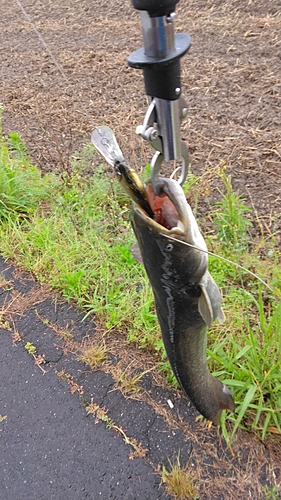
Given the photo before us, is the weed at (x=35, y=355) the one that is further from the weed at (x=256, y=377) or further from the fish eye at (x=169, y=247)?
the fish eye at (x=169, y=247)

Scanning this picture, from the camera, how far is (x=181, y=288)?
122cm

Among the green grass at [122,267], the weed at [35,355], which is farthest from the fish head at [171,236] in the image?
the weed at [35,355]

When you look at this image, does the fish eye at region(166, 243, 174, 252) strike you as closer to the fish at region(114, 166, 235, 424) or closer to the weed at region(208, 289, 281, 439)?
the fish at region(114, 166, 235, 424)

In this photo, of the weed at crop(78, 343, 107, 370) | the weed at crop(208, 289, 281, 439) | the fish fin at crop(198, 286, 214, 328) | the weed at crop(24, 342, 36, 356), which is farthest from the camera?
the weed at crop(24, 342, 36, 356)

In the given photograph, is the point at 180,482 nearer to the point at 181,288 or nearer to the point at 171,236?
the point at 181,288

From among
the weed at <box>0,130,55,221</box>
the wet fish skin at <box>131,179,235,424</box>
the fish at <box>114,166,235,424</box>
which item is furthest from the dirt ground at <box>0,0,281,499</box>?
the fish at <box>114,166,235,424</box>

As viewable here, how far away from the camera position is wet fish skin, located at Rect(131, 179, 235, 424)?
1.09m

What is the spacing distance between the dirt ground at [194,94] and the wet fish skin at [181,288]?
0.72m

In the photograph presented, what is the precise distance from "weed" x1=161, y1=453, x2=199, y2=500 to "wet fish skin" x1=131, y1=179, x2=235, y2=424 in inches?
19.2

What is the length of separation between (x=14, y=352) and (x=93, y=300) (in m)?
0.59

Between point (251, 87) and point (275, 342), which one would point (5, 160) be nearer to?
point (251, 87)

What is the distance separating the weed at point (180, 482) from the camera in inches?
74.5

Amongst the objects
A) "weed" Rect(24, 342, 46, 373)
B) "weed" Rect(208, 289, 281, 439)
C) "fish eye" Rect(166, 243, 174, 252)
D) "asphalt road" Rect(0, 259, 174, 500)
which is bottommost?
"asphalt road" Rect(0, 259, 174, 500)

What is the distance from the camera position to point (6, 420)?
7.74ft
